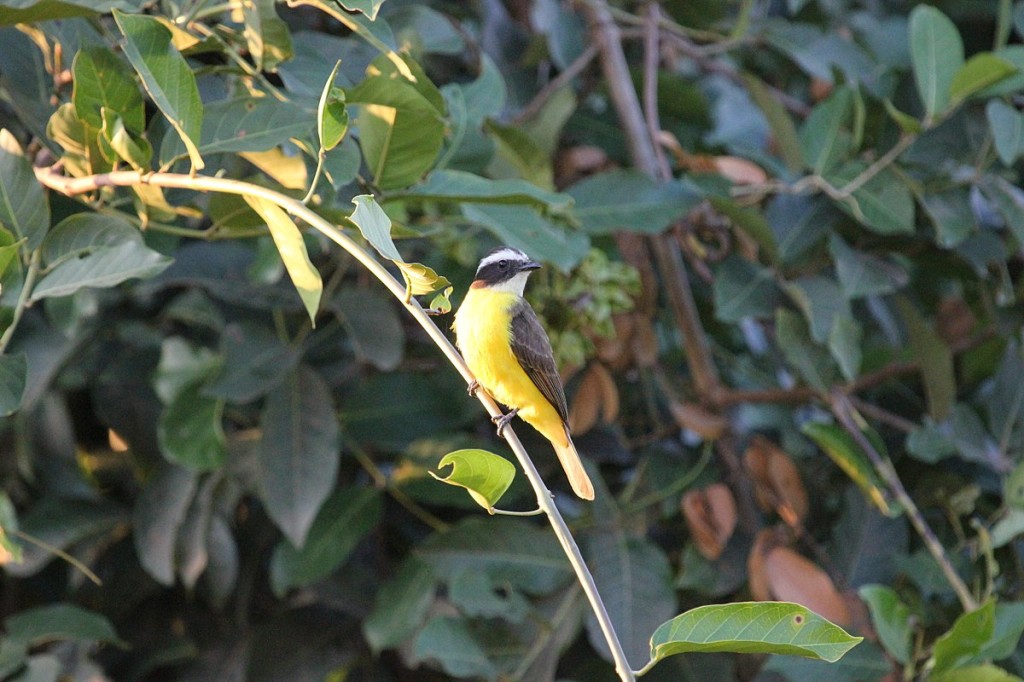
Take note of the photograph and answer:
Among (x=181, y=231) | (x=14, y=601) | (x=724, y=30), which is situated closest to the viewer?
(x=181, y=231)

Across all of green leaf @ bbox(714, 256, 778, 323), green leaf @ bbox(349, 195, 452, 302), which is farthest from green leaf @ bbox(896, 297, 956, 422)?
green leaf @ bbox(349, 195, 452, 302)

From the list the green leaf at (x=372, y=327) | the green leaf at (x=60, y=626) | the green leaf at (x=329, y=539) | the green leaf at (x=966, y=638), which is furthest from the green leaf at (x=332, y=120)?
the green leaf at (x=60, y=626)

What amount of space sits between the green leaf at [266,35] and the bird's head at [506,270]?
2.18ft

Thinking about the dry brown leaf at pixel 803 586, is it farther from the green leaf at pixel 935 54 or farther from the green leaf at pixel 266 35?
the green leaf at pixel 266 35

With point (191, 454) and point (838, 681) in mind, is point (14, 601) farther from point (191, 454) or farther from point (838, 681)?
point (838, 681)

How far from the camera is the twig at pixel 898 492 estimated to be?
2.15 meters

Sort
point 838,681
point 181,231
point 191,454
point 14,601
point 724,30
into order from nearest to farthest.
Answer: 1. point 181,231
2. point 838,681
3. point 191,454
4. point 14,601
5. point 724,30

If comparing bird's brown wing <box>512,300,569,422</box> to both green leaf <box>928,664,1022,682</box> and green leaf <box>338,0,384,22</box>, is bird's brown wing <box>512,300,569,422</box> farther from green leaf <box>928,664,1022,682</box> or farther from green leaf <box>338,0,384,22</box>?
green leaf <box>338,0,384,22</box>

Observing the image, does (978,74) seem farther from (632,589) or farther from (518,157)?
(632,589)

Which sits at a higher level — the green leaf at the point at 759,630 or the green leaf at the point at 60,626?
the green leaf at the point at 759,630

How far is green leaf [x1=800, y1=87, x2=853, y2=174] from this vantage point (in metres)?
2.48


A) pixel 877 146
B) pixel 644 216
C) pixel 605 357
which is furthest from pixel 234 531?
pixel 877 146

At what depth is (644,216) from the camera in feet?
7.93

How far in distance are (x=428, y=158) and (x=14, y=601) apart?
1.93m
